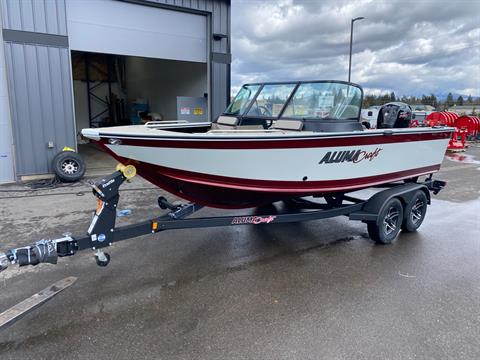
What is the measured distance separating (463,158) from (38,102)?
41.6ft

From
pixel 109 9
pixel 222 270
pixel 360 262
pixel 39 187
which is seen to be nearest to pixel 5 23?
pixel 109 9

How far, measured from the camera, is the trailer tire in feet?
23.5

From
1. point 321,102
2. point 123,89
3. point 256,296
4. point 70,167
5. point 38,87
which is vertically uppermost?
point 123,89

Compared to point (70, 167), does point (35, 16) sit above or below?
above

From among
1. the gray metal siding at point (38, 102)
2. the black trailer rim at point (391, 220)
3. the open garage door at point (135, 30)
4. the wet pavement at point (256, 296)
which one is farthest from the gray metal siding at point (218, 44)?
the black trailer rim at point (391, 220)

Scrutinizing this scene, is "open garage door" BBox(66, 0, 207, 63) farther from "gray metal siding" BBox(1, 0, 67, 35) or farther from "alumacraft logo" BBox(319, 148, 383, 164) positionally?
"alumacraft logo" BBox(319, 148, 383, 164)

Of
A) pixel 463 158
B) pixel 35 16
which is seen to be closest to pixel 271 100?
pixel 35 16

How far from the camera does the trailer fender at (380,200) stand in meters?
4.15

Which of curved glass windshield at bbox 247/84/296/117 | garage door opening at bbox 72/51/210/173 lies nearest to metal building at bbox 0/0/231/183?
garage door opening at bbox 72/51/210/173

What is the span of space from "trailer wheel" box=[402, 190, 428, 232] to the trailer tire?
20.2 ft

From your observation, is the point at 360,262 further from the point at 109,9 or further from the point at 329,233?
the point at 109,9

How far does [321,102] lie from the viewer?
4145mm

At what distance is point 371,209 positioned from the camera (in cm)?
422

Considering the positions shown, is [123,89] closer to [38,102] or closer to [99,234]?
[38,102]
